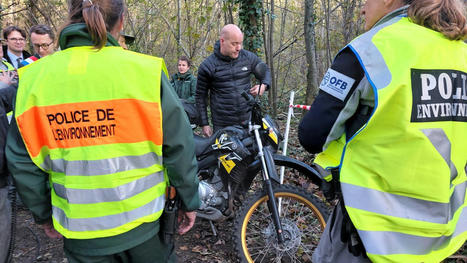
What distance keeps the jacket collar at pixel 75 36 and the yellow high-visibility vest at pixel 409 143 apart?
1.12 meters

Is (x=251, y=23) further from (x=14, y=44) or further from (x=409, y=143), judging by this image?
(x=409, y=143)

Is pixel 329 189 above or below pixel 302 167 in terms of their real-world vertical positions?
above

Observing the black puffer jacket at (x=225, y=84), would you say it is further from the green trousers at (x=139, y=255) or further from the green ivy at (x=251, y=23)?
the green trousers at (x=139, y=255)

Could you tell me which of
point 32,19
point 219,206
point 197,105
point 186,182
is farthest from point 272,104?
point 32,19

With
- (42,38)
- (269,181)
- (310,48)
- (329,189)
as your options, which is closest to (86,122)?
(329,189)

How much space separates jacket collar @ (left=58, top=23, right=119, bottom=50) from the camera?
1361 mm

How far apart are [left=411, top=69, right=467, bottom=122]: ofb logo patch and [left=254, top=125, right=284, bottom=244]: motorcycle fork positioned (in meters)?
1.60

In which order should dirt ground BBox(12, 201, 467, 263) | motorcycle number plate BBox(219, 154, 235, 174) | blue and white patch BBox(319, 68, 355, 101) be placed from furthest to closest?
1. dirt ground BBox(12, 201, 467, 263)
2. motorcycle number plate BBox(219, 154, 235, 174)
3. blue and white patch BBox(319, 68, 355, 101)

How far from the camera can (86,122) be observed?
4.48 feet

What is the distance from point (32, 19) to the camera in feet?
30.5

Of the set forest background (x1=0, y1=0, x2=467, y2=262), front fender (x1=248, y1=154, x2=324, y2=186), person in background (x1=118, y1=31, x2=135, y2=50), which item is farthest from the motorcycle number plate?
person in background (x1=118, y1=31, x2=135, y2=50)

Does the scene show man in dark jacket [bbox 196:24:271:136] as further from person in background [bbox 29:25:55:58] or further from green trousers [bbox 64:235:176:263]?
green trousers [bbox 64:235:176:263]

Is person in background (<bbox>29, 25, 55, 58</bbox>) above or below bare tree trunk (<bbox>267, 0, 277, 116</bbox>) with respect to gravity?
above

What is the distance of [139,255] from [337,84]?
47.3 inches
